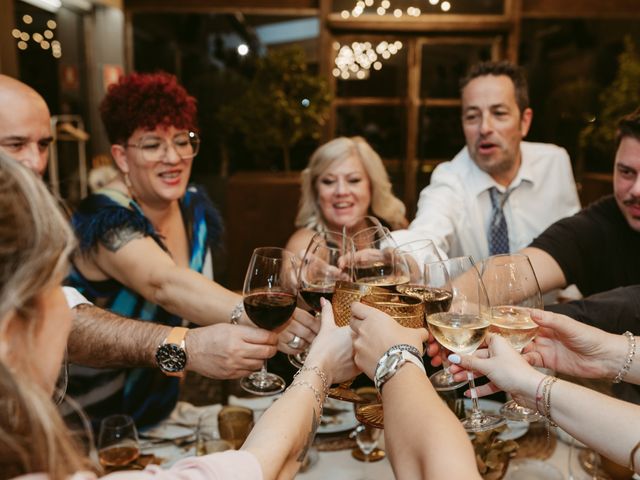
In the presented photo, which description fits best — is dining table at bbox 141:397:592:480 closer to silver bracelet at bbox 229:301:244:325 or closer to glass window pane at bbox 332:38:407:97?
silver bracelet at bbox 229:301:244:325

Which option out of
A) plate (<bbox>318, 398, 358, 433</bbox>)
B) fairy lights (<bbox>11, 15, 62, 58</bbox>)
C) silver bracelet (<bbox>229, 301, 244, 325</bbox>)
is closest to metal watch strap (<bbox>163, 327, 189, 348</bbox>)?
silver bracelet (<bbox>229, 301, 244, 325</bbox>)

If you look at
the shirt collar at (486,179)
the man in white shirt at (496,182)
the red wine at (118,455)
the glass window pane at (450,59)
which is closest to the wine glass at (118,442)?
the red wine at (118,455)

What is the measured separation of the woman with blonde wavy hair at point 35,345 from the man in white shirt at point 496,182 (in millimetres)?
2214

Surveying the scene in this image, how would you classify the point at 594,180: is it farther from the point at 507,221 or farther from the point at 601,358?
the point at 601,358

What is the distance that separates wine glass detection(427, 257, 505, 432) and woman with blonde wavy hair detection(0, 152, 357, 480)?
506mm

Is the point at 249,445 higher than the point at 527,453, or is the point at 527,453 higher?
the point at 249,445

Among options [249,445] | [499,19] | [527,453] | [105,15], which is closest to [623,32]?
[499,19]

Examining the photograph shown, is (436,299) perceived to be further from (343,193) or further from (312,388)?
(343,193)

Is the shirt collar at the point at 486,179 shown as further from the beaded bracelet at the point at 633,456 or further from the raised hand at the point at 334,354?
the beaded bracelet at the point at 633,456

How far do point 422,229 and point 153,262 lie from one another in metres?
1.24

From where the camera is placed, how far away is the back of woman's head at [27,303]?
0.76 meters

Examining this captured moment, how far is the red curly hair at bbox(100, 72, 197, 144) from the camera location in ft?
7.32

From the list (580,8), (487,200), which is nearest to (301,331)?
(487,200)

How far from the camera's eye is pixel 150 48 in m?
6.36
